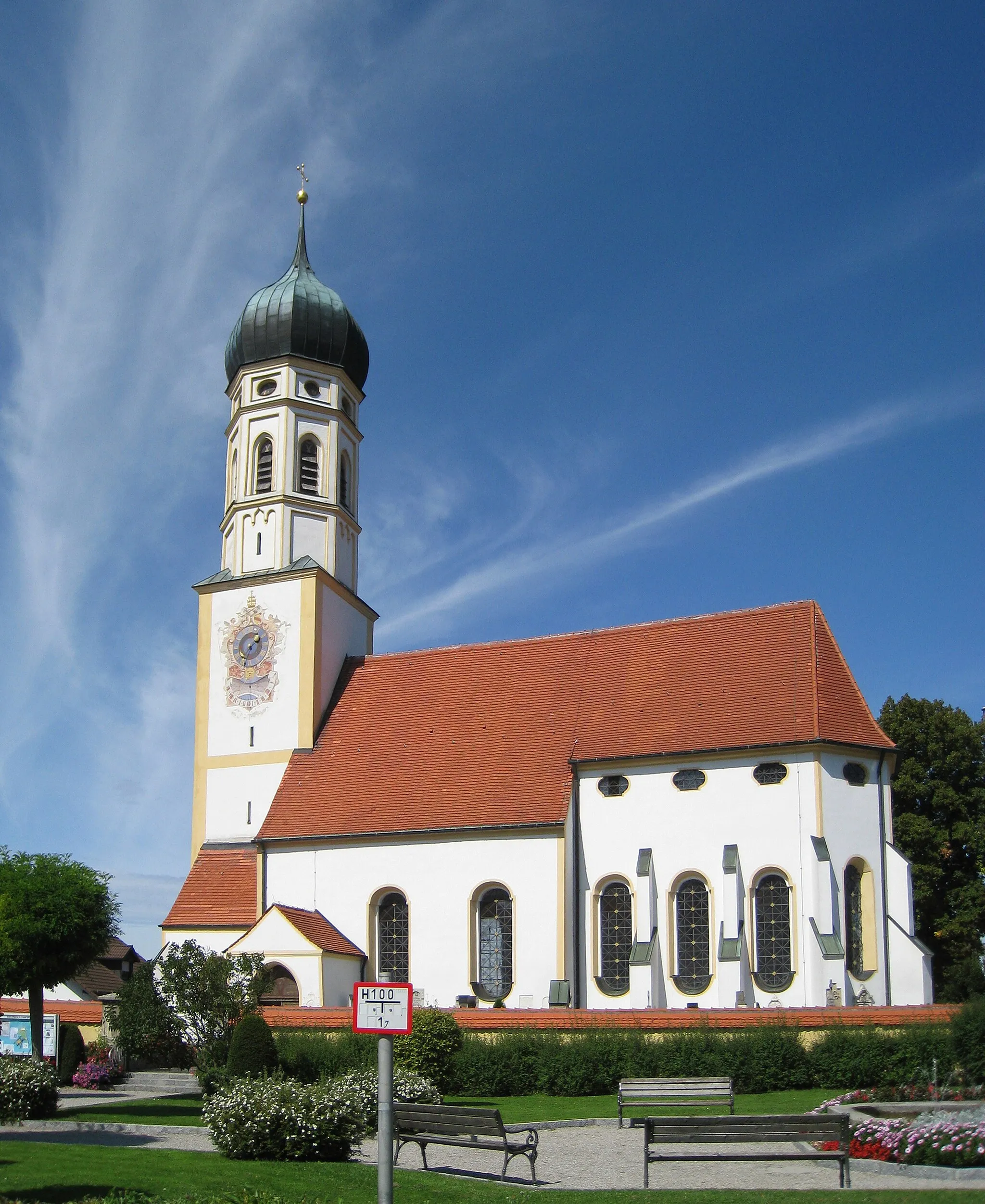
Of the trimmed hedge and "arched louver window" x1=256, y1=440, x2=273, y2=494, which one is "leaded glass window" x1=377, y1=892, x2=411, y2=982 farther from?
"arched louver window" x1=256, y1=440, x2=273, y2=494

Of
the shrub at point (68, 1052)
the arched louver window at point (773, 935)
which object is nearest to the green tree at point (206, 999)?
the shrub at point (68, 1052)

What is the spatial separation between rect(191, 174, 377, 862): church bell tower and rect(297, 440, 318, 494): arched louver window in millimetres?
34

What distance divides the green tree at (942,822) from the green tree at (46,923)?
22777 mm

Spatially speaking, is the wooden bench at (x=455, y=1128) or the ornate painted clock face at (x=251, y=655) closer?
the wooden bench at (x=455, y=1128)

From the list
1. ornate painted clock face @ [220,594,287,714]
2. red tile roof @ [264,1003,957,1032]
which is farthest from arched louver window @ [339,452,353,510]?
red tile roof @ [264,1003,957,1032]

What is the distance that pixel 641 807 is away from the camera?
31.7 m

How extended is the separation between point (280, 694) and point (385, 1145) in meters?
28.2

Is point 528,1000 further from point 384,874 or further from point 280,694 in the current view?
point 280,694

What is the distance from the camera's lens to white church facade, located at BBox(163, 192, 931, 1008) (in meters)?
30.0

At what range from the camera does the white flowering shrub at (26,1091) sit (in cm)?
2027

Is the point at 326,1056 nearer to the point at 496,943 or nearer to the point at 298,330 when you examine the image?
the point at 496,943

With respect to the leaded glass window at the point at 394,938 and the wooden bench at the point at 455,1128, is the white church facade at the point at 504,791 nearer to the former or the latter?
the leaded glass window at the point at 394,938

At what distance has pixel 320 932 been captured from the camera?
3241 cm

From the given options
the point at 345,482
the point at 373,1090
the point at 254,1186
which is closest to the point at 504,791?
the point at 345,482
